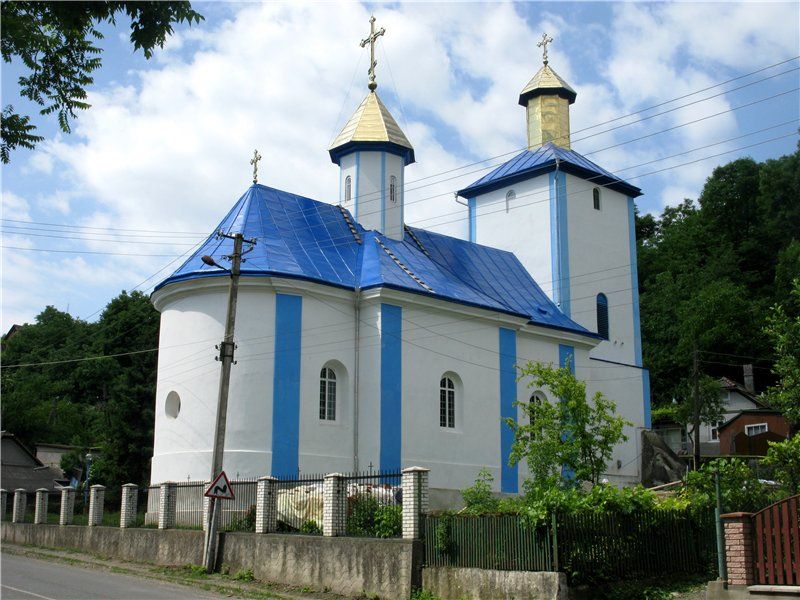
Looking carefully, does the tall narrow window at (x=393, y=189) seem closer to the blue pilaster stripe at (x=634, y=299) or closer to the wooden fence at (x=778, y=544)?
the blue pilaster stripe at (x=634, y=299)

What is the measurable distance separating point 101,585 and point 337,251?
1264cm

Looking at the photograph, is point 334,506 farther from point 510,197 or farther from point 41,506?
point 510,197

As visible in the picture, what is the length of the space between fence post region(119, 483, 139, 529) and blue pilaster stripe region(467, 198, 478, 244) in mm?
17747

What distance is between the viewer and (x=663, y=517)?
15.6m

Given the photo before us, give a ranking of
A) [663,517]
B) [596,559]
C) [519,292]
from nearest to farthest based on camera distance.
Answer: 1. [596,559]
2. [663,517]
3. [519,292]

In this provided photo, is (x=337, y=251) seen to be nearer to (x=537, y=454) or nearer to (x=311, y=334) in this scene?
(x=311, y=334)

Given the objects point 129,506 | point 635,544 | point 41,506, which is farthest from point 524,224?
point 635,544

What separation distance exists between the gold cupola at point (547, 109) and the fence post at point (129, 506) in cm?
2087

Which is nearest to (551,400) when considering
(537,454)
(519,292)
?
(519,292)

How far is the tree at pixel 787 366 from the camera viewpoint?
17312 mm

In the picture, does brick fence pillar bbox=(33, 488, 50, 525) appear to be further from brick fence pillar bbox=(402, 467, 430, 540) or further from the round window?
brick fence pillar bbox=(402, 467, 430, 540)

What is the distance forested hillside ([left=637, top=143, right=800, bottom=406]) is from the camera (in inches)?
1918

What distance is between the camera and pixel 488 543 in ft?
47.6

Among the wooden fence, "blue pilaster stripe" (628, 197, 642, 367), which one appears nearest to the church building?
"blue pilaster stripe" (628, 197, 642, 367)
